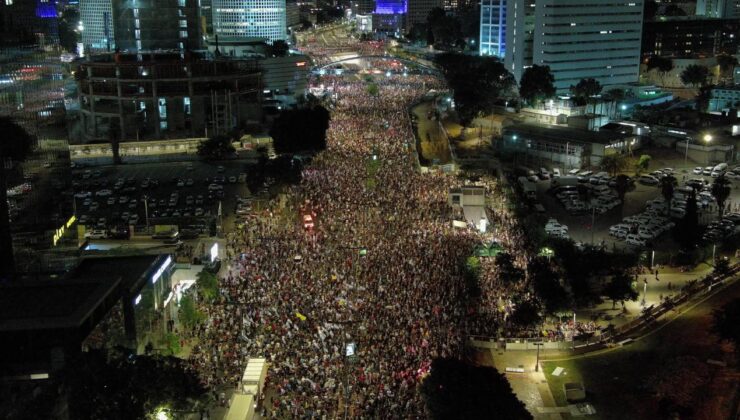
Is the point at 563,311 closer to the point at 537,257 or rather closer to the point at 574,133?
the point at 537,257

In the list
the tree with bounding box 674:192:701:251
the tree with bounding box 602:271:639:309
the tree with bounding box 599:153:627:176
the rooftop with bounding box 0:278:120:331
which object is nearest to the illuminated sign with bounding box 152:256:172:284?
the rooftop with bounding box 0:278:120:331

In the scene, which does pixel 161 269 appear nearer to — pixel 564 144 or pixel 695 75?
pixel 564 144

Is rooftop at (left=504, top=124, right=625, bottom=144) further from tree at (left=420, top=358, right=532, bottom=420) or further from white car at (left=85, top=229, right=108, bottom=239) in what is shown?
tree at (left=420, top=358, right=532, bottom=420)

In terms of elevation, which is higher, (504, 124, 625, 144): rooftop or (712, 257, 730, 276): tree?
(504, 124, 625, 144): rooftop

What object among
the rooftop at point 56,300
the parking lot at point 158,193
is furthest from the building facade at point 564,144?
the rooftop at point 56,300

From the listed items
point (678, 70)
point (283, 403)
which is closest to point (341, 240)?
point (283, 403)

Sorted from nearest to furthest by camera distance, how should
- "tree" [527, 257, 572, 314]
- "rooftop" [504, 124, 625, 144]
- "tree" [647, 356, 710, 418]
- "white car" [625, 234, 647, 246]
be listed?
"tree" [647, 356, 710, 418], "tree" [527, 257, 572, 314], "white car" [625, 234, 647, 246], "rooftop" [504, 124, 625, 144]
